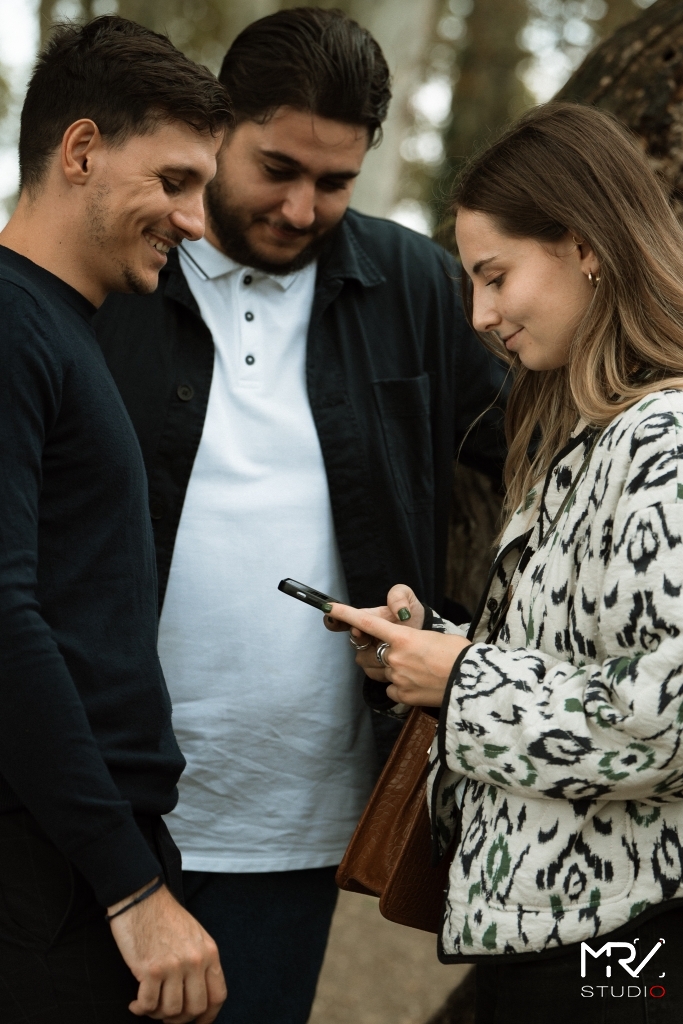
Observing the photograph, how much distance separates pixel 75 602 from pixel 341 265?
4.23 feet

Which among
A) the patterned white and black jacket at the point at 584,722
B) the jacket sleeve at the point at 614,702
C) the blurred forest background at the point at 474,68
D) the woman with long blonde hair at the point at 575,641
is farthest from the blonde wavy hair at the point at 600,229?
the blurred forest background at the point at 474,68

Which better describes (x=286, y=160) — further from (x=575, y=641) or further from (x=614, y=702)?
(x=614, y=702)

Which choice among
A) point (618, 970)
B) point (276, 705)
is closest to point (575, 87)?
point (276, 705)

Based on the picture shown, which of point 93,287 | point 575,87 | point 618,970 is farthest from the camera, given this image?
point 575,87

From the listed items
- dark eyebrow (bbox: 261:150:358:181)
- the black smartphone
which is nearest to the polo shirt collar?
dark eyebrow (bbox: 261:150:358:181)

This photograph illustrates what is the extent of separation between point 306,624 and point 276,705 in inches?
8.0

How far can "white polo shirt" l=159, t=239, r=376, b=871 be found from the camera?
257 cm

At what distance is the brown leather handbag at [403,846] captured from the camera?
2.10 metres

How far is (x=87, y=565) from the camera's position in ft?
6.26

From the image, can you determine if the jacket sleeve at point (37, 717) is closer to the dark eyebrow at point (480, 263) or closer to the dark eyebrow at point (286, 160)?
the dark eyebrow at point (480, 263)

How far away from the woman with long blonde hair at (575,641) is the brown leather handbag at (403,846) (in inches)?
4.0

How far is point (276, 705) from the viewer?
2588mm

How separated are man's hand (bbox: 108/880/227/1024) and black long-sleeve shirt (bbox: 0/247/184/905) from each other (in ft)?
0.20

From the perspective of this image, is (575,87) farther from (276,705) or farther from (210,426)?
(276,705)
